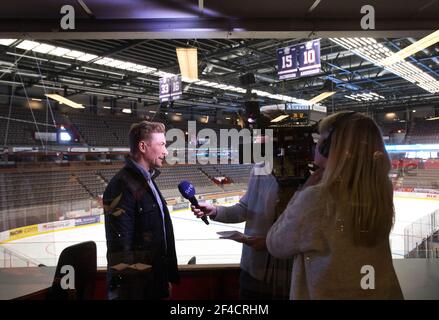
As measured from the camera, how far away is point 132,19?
1418 millimetres

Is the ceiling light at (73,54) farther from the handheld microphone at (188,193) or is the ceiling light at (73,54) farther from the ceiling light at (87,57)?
the handheld microphone at (188,193)

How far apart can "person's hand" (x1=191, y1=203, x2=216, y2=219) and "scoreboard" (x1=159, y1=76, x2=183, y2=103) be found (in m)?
0.76

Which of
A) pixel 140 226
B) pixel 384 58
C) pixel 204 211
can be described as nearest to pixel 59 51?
pixel 140 226

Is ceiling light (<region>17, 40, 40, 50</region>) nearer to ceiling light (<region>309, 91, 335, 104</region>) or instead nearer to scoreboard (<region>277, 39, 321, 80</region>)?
scoreboard (<region>277, 39, 321, 80</region>)

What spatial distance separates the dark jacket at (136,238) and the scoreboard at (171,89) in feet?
2.08

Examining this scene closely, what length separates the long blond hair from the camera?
2.22 ft

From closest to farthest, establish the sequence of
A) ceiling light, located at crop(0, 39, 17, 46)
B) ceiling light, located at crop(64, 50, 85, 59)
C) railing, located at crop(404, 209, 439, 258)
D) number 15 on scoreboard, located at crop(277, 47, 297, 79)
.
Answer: ceiling light, located at crop(0, 39, 17, 46), ceiling light, located at crop(64, 50, 85, 59), number 15 on scoreboard, located at crop(277, 47, 297, 79), railing, located at crop(404, 209, 439, 258)

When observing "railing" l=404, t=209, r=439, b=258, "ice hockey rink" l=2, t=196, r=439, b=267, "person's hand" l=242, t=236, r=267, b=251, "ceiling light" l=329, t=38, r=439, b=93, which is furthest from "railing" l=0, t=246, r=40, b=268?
"railing" l=404, t=209, r=439, b=258

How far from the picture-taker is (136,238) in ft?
3.84

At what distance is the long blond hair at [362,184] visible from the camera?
2.22 feet

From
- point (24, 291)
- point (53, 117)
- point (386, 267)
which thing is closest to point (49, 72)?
point (53, 117)

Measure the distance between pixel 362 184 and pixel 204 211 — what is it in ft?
2.02

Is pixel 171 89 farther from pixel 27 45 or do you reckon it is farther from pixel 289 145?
pixel 289 145

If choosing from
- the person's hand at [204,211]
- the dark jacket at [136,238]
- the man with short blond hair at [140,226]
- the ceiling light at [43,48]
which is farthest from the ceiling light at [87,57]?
the person's hand at [204,211]
